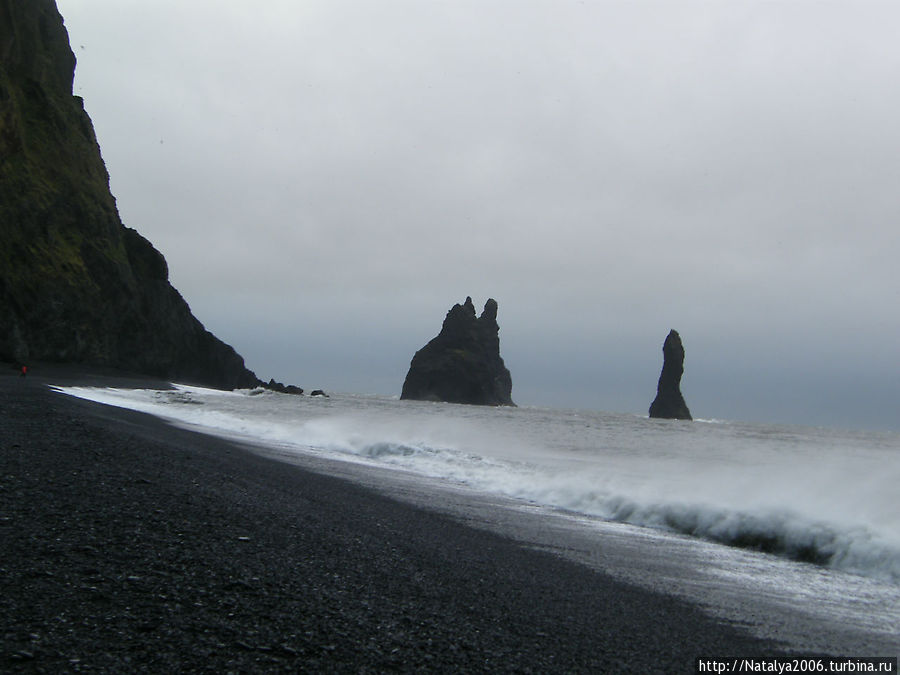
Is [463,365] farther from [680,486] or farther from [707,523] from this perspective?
[707,523]

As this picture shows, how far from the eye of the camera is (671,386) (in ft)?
404

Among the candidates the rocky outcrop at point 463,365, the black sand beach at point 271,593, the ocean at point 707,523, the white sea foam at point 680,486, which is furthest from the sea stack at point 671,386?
the black sand beach at point 271,593

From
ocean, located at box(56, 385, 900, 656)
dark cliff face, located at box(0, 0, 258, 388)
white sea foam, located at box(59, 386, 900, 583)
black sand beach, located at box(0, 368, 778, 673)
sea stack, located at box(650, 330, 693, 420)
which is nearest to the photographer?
black sand beach, located at box(0, 368, 778, 673)

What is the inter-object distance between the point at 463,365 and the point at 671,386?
4058 centimetres

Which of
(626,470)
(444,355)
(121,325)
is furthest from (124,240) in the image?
(444,355)

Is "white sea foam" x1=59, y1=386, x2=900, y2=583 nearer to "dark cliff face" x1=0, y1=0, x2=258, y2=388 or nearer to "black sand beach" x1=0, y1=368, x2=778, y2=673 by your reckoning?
"black sand beach" x1=0, y1=368, x2=778, y2=673

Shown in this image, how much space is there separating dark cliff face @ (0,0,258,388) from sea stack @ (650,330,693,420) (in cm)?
9137

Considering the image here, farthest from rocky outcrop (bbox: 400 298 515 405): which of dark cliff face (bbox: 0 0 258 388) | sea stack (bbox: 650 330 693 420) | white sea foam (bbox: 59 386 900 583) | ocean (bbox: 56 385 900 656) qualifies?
ocean (bbox: 56 385 900 656)

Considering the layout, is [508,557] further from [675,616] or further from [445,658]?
[445,658]

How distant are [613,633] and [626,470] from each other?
13667 millimetres

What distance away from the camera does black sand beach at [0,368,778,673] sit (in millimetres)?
2979

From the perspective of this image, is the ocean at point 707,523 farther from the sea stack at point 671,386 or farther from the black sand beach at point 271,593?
the sea stack at point 671,386

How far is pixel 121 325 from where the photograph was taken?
52438 millimetres

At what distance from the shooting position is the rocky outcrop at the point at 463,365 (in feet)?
422
